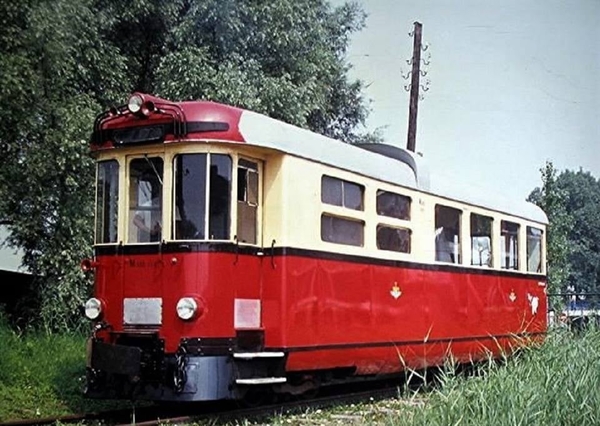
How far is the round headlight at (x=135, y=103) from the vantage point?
341 inches

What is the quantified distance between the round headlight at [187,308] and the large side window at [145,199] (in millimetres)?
723

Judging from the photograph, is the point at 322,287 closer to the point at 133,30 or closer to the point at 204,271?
the point at 204,271

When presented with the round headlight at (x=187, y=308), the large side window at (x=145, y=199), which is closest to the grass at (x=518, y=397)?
the round headlight at (x=187, y=308)

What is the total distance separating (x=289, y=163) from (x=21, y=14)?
429cm

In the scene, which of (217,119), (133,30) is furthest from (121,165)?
(133,30)

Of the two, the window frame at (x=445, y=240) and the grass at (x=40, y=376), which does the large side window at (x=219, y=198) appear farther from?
the window frame at (x=445, y=240)

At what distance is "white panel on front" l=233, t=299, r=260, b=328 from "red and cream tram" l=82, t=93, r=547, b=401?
1 cm

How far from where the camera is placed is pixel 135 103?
8.70m

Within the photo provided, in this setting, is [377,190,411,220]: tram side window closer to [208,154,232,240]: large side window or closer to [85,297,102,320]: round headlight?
[208,154,232,240]: large side window

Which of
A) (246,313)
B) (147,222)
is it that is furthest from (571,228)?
(147,222)

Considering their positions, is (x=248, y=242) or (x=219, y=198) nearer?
(x=219, y=198)

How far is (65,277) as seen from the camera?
13016mm

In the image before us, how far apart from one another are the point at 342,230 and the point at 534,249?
Result: 5492mm

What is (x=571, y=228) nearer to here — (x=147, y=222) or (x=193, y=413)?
(x=193, y=413)
